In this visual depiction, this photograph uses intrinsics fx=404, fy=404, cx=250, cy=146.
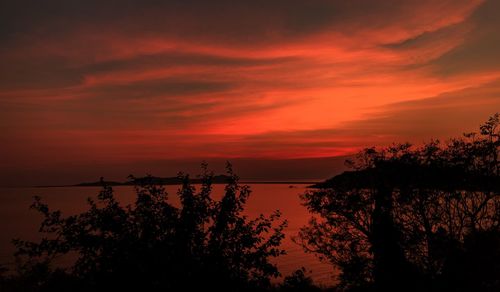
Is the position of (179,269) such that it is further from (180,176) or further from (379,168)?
(379,168)

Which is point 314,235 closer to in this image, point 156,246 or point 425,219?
point 425,219

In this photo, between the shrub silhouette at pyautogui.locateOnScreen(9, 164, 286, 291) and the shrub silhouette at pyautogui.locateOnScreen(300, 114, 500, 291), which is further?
the shrub silhouette at pyautogui.locateOnScreen(300, 114, 500, 291)

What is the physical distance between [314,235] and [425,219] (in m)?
9.74

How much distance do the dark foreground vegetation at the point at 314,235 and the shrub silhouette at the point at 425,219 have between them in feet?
0.23

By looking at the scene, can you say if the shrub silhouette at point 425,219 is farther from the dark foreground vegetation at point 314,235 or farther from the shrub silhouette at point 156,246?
the shrub silhouette at point 156,246

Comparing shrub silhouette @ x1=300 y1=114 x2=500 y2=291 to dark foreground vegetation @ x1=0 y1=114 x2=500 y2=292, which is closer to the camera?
dark foreground vegetation @ x1=0 y1=114 x2=500 y2=292

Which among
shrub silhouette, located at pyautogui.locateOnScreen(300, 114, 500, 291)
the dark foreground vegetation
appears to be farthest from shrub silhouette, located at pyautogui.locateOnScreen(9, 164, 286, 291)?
shrub silhouette, located at pyautogui.locateOnScreen(300, 114, 500, 291)

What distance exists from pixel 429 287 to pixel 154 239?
20111 millimetres

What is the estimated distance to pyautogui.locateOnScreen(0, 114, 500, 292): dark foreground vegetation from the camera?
1267 centimetres

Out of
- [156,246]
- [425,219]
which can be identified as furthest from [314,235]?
[156,246]

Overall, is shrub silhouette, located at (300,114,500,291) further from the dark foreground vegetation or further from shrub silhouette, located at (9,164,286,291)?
shrub silhouette, located at (9,164,286,291)

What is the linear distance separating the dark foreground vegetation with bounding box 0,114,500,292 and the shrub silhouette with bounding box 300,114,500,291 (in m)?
0.07

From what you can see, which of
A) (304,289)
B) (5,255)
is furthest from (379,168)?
(5,255)

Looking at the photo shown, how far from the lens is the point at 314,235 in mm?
34688
